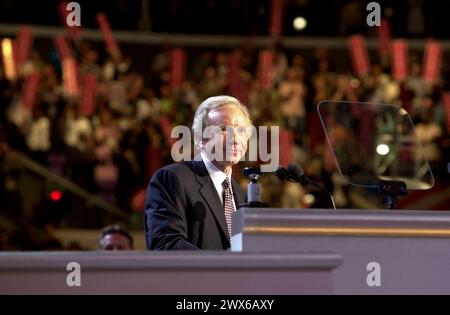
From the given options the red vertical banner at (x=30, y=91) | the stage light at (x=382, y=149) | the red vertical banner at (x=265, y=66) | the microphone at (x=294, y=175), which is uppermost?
the red vertical banner at (x=265, y=66)

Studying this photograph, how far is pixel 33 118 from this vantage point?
366 inches

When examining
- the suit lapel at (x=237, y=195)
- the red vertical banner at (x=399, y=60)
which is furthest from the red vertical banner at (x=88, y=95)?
the suit lapel at (x=237, y=195)

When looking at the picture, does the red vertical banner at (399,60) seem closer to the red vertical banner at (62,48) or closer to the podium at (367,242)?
the red vertical banner at (62,48)

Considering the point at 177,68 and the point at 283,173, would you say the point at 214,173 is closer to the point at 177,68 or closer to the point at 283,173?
the point at 283,173

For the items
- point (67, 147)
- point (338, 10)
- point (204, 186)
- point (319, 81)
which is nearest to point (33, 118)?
point (67, 147)

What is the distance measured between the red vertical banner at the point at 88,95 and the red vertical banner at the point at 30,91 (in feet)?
1.54

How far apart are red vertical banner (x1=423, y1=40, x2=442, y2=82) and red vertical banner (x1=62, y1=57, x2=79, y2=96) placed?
158 inches

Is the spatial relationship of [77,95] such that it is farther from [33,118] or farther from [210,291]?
[210,291]

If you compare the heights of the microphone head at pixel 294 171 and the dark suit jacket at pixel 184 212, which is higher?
the microphone head at pixel 294 171

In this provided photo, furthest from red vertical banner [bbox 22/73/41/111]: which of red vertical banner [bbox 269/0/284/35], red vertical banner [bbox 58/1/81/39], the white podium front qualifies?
the white podium front

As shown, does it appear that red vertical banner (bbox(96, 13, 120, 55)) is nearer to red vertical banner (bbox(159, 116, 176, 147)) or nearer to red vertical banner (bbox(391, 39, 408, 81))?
red vertical banner (bbox(159, 116, 176, 147))

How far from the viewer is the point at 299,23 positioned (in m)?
12.6

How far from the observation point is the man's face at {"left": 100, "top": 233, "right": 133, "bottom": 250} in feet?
17.2

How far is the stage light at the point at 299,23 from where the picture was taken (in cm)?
1257
